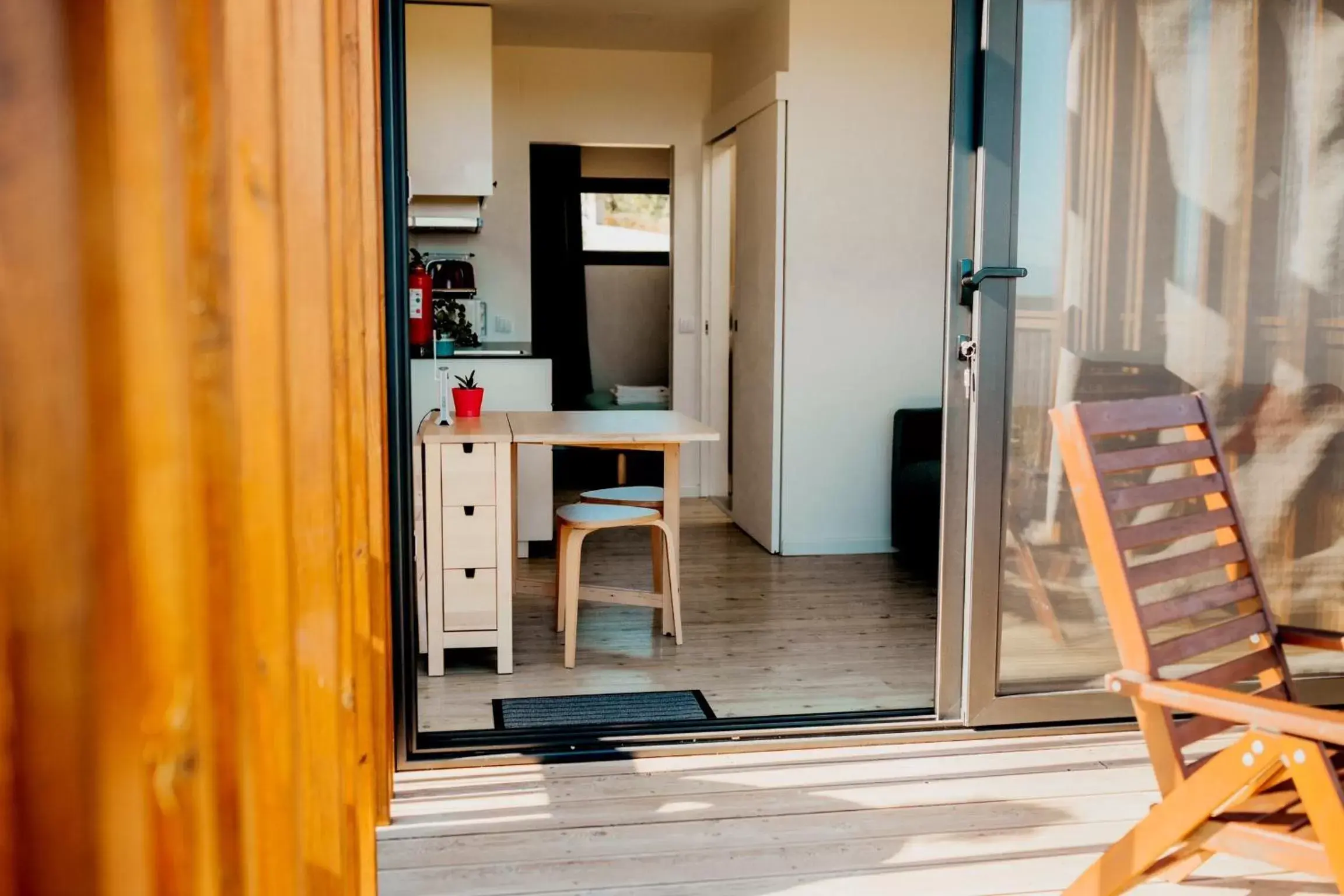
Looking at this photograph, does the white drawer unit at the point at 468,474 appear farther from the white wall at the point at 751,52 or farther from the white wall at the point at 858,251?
the white wall at the point at 751,52

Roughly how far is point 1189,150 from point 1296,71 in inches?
15.3

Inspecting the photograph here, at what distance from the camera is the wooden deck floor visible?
93.2 inches

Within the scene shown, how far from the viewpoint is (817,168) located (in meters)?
5.63

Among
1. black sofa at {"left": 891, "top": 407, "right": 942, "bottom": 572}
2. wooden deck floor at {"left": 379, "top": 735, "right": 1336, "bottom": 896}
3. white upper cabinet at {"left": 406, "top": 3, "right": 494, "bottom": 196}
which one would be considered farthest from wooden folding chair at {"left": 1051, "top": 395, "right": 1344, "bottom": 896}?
white upper cabinet at {"left": 406, "top": 3, "right": 494, "bottom": 196}

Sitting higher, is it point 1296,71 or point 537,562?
point 1296,71

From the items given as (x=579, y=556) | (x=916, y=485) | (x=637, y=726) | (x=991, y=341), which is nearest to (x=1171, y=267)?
(x=991, y=341)

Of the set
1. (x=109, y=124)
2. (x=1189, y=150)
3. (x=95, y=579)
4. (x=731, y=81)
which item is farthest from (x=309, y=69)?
(x=731, y=81)

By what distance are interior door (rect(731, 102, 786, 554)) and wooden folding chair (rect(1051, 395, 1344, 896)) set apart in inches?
129

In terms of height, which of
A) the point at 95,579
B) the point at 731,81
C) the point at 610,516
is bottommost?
the point at 610,516

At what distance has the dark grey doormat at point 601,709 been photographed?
11.0 ft

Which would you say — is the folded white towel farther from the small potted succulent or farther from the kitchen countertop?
the small potted succulent

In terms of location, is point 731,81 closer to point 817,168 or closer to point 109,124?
point 817,168

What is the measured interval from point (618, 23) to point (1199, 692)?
5466mm

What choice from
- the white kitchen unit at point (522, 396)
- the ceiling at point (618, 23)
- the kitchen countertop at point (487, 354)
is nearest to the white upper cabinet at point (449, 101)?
the ceiling at point (618, 23)
